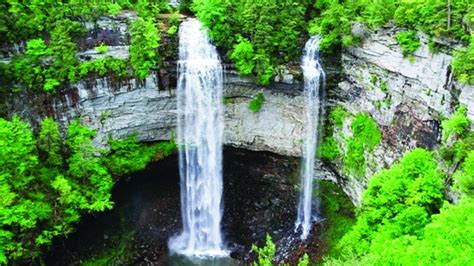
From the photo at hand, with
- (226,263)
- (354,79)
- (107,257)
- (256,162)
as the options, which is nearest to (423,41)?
(354,79)

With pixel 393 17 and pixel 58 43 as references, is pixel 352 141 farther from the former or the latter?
pixel 58 43

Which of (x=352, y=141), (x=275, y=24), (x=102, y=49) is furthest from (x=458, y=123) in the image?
(x=102, y=49)

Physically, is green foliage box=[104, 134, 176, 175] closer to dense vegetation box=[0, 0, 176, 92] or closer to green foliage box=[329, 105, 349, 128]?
dense vegetation box=[0, 0, 176, 92]

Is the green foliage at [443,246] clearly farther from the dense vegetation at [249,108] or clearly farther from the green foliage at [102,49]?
the green foliage at [102,49]

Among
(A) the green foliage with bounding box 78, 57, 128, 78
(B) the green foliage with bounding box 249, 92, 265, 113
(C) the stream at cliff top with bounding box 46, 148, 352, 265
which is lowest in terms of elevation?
(C) the stream at cliff top with bounding box 46, 148, 352, 265

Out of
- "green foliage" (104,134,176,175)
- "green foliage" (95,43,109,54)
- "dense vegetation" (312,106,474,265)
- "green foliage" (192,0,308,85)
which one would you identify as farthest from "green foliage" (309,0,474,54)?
"green foliage" (104,134,176,175)

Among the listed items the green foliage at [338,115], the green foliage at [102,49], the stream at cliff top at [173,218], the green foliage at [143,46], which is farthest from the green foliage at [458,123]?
the green foliage at [102,49]

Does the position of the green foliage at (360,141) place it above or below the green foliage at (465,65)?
below
